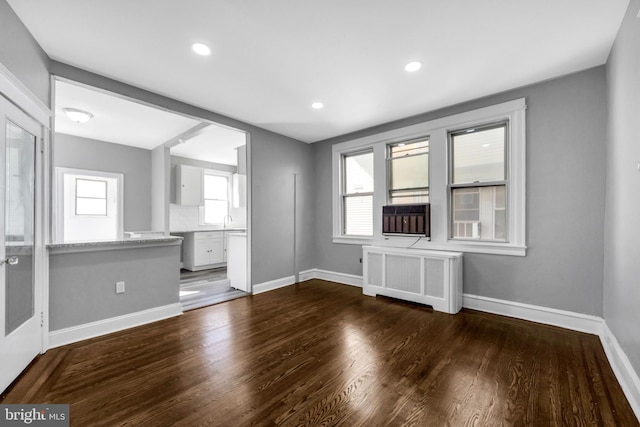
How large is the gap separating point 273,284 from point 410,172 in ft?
9.34

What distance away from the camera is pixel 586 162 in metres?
2.71

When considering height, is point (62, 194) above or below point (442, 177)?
below

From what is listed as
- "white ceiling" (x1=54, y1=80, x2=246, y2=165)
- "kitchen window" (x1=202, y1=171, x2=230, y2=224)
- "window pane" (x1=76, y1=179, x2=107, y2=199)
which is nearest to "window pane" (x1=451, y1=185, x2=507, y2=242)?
"white ceiling" (x1=54, y1=80, x2=246, y2=165)

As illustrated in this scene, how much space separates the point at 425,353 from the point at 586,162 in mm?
2527

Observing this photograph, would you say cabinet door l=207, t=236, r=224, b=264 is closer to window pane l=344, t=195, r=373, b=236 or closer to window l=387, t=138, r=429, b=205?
window pane l=344, t=195, r=373, b=236

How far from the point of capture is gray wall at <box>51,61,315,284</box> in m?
4.21

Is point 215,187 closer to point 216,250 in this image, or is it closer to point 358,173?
point 216,250

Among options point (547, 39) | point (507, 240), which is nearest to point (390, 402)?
point (507, 240)

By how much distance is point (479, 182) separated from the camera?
3406mm

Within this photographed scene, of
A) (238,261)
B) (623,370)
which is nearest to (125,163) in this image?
(238,261)

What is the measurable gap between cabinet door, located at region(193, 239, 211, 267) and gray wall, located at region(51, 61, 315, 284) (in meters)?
2.37

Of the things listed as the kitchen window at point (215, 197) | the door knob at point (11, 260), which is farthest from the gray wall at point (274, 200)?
the kitchen window at point (215, 197)

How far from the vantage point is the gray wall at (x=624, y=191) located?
1.74m

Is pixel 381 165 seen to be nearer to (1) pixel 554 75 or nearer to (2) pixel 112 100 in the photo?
(1) pixel 554 75
